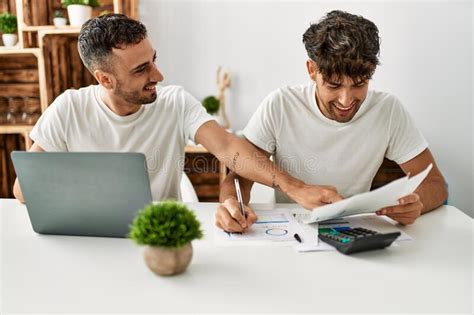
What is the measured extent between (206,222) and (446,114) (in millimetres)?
2312

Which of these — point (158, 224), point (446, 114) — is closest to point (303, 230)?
point (158, 224)

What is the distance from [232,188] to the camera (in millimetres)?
1439

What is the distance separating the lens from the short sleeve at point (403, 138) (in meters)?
1.57

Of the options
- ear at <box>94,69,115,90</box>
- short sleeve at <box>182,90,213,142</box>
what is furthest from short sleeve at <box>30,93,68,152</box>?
short sleeve at <box>182,90,213,142</box>

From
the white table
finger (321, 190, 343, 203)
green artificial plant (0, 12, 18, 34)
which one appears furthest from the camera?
green artificial plant (0, 12, 18, 34)

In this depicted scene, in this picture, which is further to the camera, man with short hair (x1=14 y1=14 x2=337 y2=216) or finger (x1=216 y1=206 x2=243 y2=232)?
man with short hair (x1=14 y1=14 x2=337 y2=216)

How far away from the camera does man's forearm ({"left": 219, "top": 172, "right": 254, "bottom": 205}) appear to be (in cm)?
140

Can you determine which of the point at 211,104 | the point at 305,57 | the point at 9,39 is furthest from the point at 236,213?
the point at 9,39

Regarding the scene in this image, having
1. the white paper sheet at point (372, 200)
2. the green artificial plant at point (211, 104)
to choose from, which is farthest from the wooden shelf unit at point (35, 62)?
the white paper sheet at point (372, 200)

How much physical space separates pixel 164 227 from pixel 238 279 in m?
0.18

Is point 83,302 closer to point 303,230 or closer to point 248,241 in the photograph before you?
point 248,241

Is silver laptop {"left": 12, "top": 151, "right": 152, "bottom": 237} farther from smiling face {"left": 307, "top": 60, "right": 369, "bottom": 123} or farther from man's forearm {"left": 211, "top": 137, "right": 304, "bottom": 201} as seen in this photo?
smiling face {"left": 307, "top": 60, "right": 369, "bottom": 123}

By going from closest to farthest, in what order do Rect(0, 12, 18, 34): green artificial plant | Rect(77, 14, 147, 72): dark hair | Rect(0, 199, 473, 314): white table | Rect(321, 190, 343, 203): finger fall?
Rect(0, 199, 473, 314): white table, Rect(321, 190, 343, 203): finger, Rect(77, 14, 147, 72): dark hair, Rect(0, 12, 18, 34): green artificial plant

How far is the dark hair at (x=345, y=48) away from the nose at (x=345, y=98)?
0.17 feet
